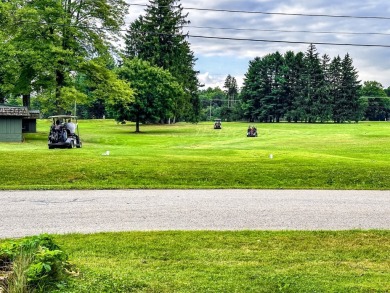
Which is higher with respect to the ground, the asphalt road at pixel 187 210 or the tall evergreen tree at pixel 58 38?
the tall evergreen tree at pixel 58 38

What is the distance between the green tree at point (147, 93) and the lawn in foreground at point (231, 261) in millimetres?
44953

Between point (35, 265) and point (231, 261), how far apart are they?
2.43 m

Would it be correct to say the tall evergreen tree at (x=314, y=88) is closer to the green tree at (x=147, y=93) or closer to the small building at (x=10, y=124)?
the green tree at (x=147, y=93)

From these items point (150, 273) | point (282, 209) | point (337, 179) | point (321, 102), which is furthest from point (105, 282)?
point (321, 102)

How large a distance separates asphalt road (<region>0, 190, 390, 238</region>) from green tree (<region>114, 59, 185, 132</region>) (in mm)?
40699

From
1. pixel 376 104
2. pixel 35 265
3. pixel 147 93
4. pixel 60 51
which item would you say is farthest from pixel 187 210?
pixel 376 104

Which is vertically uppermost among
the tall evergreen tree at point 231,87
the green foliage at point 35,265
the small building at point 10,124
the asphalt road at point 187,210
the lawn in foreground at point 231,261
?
the tall evergreen tree at point 231,87

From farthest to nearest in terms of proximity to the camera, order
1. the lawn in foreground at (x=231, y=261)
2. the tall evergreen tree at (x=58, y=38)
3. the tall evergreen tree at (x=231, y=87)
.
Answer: the tall evergreen tree at (x=231, y=87), the tall evergreen tree at (x=58, y=38), the lawn in foreground at (x=231, y=261)

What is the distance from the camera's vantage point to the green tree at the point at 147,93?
5147 cm

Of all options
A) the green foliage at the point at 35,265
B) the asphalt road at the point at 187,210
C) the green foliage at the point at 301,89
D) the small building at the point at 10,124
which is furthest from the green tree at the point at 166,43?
the green foliage at the point at 35,265

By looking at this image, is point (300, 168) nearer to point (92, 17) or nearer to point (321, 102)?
point (92, 17)

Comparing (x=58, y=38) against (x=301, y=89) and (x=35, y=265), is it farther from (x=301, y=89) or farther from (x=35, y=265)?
(x=301, y=89)

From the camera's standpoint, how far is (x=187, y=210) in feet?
30.2

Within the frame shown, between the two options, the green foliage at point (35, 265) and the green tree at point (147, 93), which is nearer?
the green foliage at point (35, 265)
